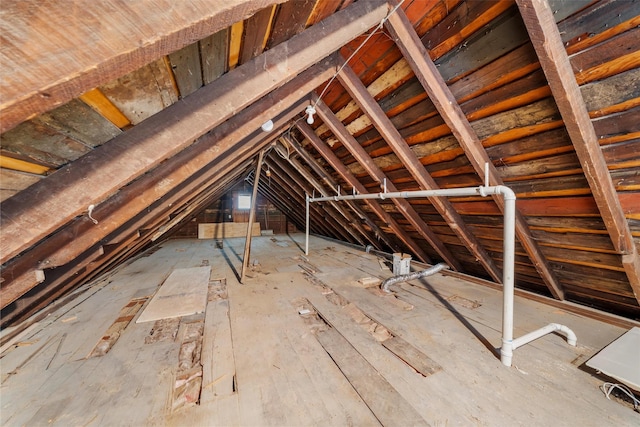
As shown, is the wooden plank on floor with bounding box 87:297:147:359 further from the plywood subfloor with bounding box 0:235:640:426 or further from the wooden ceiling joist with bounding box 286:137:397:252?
the wooden ceiling joist with bounding box 286:137:397:252

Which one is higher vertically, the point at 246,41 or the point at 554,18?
the point at 554,18

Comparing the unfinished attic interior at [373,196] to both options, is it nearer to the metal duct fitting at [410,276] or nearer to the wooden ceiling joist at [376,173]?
the wooden ceiling joist at [376,173]

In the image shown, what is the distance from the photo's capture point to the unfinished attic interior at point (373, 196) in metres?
0.72

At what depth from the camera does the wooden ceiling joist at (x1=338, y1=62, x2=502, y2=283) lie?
2.13m

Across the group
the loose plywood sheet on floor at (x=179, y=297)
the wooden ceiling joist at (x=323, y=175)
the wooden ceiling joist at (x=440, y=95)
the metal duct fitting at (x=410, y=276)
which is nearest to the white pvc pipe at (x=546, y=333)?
the wooden ceiling joist at (x=440, y=95)

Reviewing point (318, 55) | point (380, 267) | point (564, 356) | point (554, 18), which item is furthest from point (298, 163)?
point (564, 356)

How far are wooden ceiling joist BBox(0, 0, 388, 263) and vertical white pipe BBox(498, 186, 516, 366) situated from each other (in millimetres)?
1735

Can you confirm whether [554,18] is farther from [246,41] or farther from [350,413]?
[350,413]

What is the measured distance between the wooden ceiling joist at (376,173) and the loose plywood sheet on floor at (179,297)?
268cm

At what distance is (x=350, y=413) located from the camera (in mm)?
1400

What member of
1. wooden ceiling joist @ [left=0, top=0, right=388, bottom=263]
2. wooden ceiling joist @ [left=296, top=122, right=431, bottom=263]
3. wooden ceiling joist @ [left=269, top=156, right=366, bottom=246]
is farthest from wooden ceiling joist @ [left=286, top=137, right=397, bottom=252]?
wooden ceiling joist @ [left=0, top=0, right=388, bottom=263]

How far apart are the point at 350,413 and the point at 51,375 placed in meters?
2.25

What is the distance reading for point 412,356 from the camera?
1893 mm

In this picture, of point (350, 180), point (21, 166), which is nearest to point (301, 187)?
point (350, 180)
